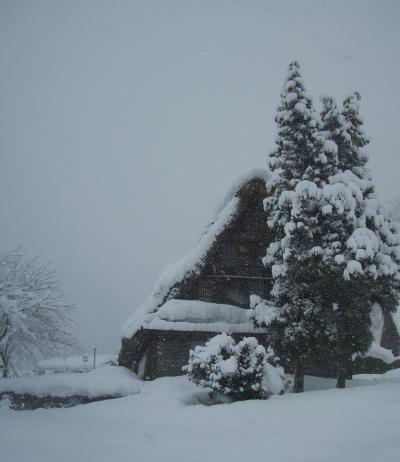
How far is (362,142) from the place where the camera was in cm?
1190

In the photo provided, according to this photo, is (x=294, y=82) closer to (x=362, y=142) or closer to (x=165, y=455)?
(x=362, y=142)

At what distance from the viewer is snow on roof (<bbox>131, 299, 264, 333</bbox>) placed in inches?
559

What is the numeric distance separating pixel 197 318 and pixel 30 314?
7.62 meters

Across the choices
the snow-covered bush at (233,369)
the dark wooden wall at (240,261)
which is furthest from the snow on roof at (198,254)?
the snow-covered bush at (233,369)

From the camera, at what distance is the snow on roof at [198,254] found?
14.5 meters

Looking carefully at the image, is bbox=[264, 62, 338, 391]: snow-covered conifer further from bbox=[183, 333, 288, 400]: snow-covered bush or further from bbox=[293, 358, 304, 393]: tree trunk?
Result: bbox=[183, 333, 288, 400]: snow-covered bush

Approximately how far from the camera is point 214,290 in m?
15.6

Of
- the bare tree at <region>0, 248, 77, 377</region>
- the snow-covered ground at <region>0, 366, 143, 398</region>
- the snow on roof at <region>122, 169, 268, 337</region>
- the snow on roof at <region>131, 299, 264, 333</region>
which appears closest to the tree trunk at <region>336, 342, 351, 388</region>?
the snow on roof at <region>131, 299, 264, 333</region>

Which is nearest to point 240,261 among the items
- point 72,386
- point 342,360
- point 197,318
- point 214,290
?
point 214,290

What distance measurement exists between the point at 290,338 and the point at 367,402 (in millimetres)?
3342

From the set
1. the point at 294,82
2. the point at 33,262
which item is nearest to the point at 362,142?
the point at 294,82

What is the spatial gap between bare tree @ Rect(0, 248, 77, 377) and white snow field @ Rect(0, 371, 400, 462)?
310 inches

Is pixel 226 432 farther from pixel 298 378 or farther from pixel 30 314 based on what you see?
pixel 30 314

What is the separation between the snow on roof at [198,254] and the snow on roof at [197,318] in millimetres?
481
